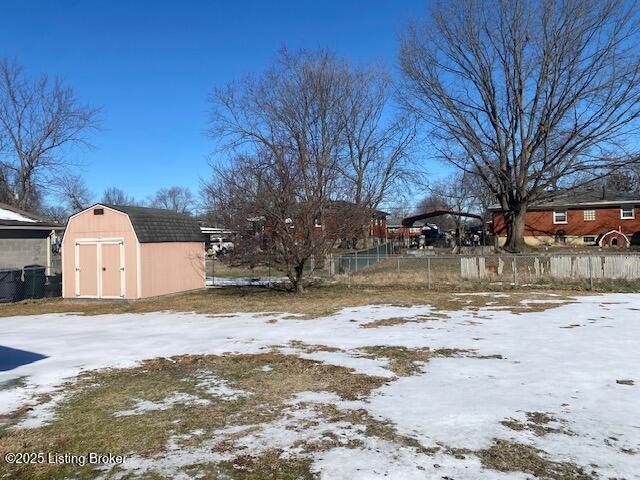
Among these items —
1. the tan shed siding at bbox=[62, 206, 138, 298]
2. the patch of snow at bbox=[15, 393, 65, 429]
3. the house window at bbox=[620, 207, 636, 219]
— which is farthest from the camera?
the house window at bbox=[620, 207, 636, 219]

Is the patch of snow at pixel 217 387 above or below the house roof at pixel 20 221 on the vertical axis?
below

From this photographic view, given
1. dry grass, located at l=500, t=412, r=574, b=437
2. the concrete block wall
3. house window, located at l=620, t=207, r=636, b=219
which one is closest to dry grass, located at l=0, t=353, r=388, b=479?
dry grass, located at l=500, t=412, r=574, b=437

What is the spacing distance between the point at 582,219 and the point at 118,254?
36.3 m

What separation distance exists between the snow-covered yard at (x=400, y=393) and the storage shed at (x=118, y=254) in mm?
5693

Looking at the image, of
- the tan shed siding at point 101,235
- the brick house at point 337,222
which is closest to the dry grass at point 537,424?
the brick house at point 337,222

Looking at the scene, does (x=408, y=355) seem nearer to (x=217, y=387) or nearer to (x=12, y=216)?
(x=217, y=387)

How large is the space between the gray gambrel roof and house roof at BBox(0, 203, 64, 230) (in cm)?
493

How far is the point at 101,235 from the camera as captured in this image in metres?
18.2

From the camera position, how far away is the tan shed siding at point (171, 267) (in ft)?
59.5

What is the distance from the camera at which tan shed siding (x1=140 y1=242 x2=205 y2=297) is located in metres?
18.1

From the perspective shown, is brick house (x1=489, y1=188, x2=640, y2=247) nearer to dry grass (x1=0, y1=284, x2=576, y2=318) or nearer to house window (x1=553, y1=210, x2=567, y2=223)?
house window (x1=553, y1=210, x2=567, y2=223)

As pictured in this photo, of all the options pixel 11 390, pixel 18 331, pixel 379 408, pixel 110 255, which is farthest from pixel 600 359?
pixel 110 255

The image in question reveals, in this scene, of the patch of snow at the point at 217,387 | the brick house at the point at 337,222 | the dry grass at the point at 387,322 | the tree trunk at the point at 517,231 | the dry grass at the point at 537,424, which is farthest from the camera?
the tree trunk at the point at 517,231

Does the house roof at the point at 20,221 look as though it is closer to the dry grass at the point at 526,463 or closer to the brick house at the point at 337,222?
the brick house at the point at 337,222
